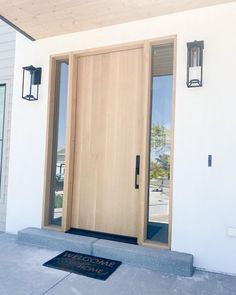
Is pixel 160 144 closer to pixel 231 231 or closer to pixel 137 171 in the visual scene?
pixel 137 171

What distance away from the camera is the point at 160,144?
10.5 feet

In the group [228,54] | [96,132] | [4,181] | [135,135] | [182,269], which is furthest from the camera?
[4,181]

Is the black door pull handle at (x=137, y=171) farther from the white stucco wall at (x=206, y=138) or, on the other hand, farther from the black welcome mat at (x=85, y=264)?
the black welcome mat at (x=85, y=264)

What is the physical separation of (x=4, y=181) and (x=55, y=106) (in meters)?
1.37

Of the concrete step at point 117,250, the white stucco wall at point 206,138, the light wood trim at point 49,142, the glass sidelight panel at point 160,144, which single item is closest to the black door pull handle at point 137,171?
the glass sidelight panel at point 160,144

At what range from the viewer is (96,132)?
3.57 metres

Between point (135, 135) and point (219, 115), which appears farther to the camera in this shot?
point (135, 135)

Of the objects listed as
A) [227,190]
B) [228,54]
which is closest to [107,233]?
[227,190]

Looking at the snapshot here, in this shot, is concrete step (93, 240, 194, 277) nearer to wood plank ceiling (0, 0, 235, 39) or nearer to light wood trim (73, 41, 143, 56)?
light wood trim (73, 41, 143, 56)

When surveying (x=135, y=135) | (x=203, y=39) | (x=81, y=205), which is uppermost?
(x=203, y=39)

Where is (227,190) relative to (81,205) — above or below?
above

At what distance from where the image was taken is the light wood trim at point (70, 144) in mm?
3584

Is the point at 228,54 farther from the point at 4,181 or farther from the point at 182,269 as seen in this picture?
the point at 4,181

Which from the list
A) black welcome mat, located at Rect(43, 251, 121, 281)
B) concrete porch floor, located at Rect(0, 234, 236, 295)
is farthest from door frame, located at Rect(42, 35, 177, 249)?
concrete porch floor, located at Rect(0, 234, 236, 295)
